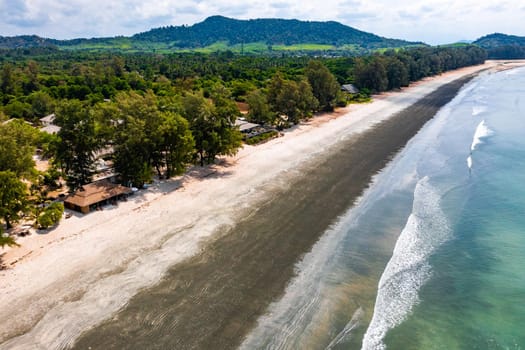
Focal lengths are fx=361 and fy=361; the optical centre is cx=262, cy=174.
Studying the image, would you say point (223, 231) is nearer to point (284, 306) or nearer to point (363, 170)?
point (284, 306)

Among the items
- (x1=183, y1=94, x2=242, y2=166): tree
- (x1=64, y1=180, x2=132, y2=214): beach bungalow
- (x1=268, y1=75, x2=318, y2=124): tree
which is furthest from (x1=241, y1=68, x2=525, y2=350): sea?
(x1=268, y1=75, x2=318, y2=124): tree

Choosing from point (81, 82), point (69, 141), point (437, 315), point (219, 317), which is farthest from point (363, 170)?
point (81, 82)

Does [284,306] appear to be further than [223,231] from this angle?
No

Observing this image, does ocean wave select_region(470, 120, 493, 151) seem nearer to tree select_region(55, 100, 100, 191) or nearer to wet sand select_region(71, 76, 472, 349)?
wet sand select_region(71, 76, 472, 349)

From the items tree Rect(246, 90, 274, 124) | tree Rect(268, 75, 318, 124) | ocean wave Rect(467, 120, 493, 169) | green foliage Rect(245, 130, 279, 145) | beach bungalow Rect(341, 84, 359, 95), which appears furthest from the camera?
beach bungalow Rect(341, 84, 359, 95)

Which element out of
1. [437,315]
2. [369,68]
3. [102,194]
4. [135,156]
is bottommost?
[437,315]

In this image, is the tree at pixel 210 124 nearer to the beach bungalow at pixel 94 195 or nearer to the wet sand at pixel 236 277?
the wet sand at pixel 236 277
